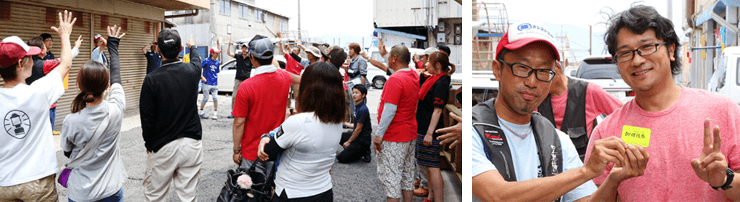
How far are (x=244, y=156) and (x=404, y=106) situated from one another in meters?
1.32

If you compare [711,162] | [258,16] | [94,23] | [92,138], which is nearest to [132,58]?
[94,23]

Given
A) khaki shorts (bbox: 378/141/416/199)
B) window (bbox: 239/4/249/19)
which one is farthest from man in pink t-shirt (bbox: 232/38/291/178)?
window (bbox: 239/4/249/19)

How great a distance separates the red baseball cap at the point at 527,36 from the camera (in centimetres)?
128

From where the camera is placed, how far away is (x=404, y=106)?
12.2 ft

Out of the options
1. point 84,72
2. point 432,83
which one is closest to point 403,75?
point 432,83

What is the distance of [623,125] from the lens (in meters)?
1.42

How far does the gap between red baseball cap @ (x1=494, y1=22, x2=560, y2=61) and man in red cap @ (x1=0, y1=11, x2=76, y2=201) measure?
99.2 inches

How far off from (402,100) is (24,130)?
2.48 m

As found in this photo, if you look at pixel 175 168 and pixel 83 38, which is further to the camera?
pixel 83 38

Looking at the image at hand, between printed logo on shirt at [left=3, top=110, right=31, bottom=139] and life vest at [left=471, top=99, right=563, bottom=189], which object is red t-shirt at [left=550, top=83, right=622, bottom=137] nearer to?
life vest at [left=471, top=99, right=563, bottom=189]

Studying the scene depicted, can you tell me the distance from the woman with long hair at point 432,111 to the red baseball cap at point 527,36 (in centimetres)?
224

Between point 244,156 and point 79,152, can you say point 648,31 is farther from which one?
point 79,152

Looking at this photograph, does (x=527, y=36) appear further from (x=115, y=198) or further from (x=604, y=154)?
(x=115, y=198)

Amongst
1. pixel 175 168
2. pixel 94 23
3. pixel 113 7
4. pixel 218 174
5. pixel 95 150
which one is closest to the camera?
pixel 95 150
